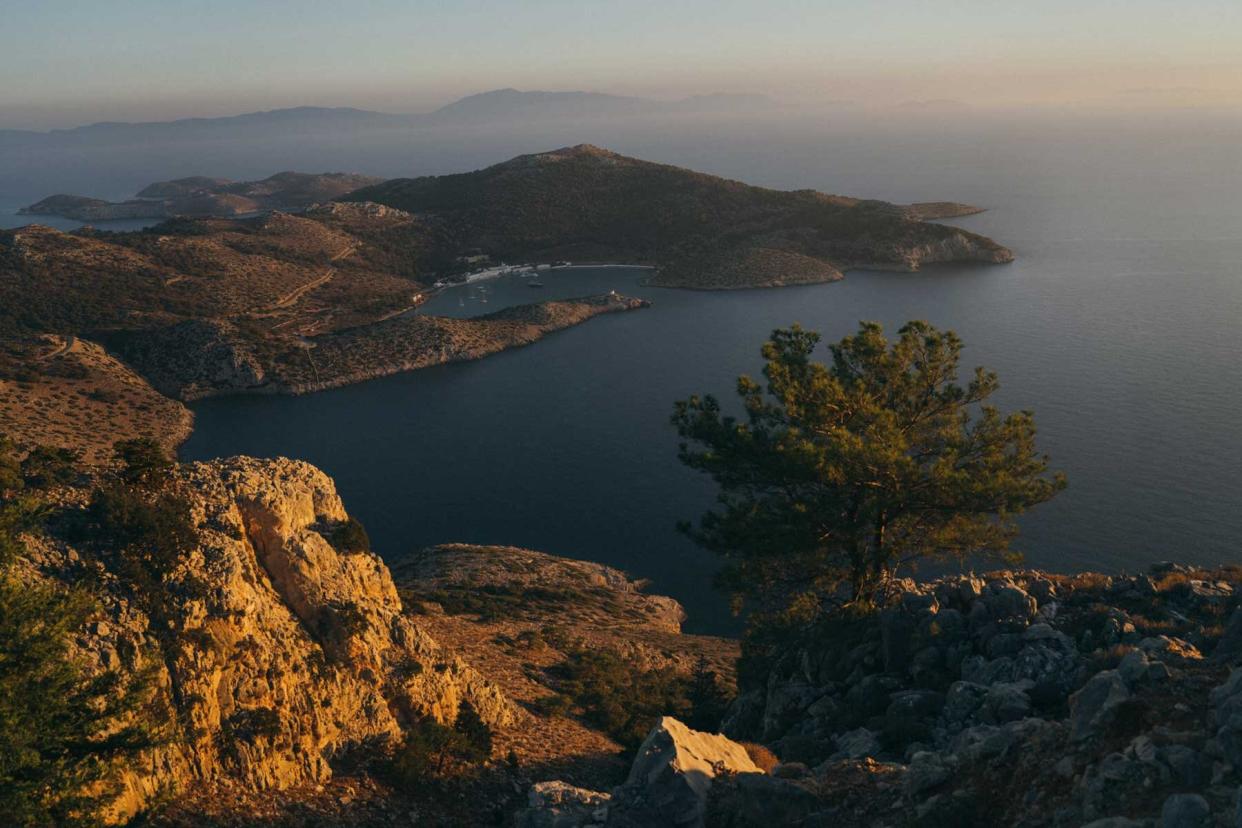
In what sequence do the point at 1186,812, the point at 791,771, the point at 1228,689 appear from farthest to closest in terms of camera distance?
the point at 791,771
the point at 1228,689
the point at 1186,812

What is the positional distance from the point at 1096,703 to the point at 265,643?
1761 cm

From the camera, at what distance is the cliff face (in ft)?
58.3

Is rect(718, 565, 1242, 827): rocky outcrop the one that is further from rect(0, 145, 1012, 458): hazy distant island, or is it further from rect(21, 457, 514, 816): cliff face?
rect(0, 145, 1012, 458): hazy distant island

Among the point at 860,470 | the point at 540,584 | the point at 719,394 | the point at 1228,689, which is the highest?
the point at 860,470

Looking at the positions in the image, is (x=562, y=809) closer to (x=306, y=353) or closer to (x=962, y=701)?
(x=962, y=701)

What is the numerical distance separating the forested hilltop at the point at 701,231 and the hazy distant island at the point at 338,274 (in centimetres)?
47

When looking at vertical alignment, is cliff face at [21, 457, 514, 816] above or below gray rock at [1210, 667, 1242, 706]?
below

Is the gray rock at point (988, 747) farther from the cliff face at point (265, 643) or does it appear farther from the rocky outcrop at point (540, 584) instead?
the rocky outcrop at point (540, 584)

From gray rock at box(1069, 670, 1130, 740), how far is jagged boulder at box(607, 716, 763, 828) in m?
6.70

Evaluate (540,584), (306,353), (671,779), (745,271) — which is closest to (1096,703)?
(671,779)

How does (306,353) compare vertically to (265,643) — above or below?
below

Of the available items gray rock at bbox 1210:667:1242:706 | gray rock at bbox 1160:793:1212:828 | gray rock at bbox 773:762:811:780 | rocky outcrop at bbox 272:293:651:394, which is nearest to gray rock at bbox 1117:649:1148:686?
gray rock at bbox 1210:667:1242:706

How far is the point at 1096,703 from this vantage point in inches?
516

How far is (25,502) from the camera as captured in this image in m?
15.1
